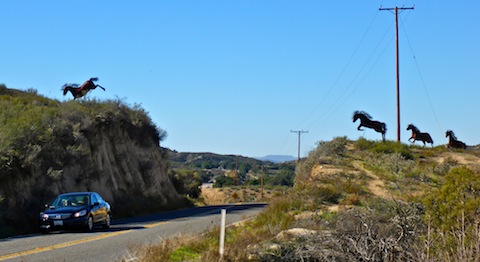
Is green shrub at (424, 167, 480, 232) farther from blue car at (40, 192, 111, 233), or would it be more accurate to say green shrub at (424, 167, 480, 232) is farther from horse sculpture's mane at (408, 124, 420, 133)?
horse sculpture's mane at (408, 124, 420, 133)

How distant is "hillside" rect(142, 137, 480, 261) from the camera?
12.0 m

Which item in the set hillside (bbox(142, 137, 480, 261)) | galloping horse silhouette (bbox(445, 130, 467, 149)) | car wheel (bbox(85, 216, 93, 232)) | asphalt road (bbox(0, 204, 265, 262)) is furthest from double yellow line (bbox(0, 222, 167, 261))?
galloping horse silhouette (bbox(445, 130, 467, 149))

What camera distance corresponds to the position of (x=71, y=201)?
74.1 ft

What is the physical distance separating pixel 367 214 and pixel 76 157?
1994cm

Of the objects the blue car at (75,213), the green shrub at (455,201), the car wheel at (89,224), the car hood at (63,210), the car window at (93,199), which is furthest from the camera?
the car window at (93,199)

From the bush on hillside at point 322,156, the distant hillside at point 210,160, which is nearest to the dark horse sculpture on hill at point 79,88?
the bush on hillside at point 322,156

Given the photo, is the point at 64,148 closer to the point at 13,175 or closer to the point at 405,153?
the point at 13,175

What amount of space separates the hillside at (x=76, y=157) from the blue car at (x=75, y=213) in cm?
160

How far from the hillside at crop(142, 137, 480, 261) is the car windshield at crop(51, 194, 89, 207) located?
5136 mm

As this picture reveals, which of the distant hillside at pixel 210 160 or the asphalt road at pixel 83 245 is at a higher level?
the distant hillside at pixel 210 160

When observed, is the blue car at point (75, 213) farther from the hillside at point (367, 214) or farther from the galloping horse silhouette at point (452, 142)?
the galloping horse silhouette at point (452, 142)

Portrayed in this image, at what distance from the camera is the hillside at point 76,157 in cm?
2569

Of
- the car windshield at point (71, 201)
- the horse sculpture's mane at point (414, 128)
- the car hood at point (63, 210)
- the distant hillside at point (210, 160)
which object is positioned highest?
the distant hillside at point (210, 160)

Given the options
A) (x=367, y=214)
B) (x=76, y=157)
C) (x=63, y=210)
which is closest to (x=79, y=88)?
(x=76, y=157)
